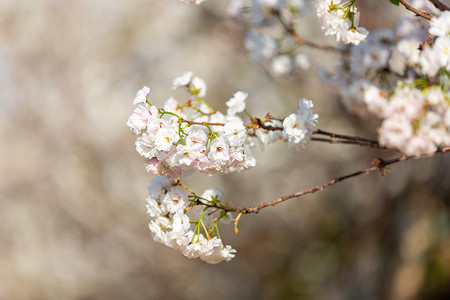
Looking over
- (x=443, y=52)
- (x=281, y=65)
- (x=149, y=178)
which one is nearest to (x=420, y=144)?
(x=443, y=52)

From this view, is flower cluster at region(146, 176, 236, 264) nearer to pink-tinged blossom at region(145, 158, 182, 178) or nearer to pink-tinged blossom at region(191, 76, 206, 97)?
pink-tinged blossom at region(145, 158, 182, 178)

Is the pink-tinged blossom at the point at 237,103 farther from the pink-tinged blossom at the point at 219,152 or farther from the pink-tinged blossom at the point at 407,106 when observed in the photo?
the pink-tinged blossom at the point at 407,106

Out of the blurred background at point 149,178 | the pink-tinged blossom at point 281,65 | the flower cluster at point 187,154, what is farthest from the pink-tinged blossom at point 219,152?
the blurred background at point 149,178

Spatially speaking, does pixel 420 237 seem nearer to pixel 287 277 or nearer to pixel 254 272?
pixel 287 277

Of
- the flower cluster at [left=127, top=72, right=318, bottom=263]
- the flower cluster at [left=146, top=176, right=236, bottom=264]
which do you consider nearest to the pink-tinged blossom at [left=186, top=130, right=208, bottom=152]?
the flower cluster at [left=127, top=72, right=318, bottom=263]

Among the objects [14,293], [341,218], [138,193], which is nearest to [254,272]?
[341,218]

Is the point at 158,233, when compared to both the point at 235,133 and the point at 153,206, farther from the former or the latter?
the point at 235,133

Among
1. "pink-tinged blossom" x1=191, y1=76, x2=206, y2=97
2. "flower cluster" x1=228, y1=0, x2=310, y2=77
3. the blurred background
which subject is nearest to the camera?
"pink-tinged blossom" x1=191, y1=76, x2=206, y2=97
